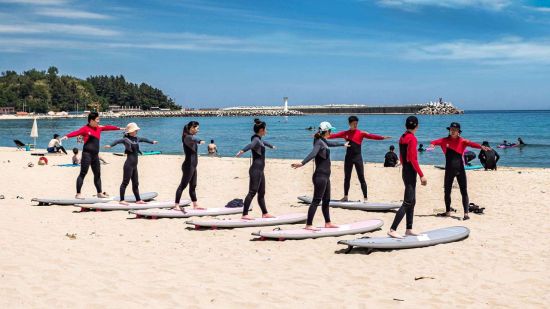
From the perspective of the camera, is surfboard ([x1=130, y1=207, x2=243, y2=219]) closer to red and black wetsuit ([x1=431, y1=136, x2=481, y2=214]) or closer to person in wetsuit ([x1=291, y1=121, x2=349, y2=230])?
person in wetsuit ([x1=291, y1=121, x2=349, y2=230])

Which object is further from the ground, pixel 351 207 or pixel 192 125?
pixel 192 125

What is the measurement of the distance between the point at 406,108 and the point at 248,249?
185 meters

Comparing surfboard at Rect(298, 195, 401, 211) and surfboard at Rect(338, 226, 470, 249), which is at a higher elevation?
surfboard at Rect(338, 226, 470, 249)

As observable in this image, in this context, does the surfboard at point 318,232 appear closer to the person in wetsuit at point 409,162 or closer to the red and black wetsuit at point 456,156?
the person in wetsuit at point 409,162

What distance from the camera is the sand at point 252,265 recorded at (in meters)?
7.02

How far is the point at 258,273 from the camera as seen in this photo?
8.16m

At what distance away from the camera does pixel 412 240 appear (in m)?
9.53

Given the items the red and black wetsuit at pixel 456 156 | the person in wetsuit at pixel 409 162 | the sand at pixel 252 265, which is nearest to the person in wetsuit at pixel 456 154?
the red and black wetsuit at pixel 456 156

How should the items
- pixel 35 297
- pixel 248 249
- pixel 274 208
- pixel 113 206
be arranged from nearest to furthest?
pixel 35 297
pixel 248 249
pixel 113 206
pixel 274 208

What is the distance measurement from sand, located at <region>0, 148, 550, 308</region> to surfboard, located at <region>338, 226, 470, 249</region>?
0.14m

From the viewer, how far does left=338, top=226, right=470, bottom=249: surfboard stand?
921cm

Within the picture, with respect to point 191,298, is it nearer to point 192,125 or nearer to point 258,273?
point 258,273

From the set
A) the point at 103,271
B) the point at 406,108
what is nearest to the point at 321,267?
the point at 103,271

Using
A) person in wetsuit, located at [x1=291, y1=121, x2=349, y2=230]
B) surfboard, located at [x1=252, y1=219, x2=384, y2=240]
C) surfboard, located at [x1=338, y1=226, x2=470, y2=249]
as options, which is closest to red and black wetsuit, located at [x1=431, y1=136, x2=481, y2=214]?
surfboard, located at [x1=338, y1=226, x2=470, y2=249]
